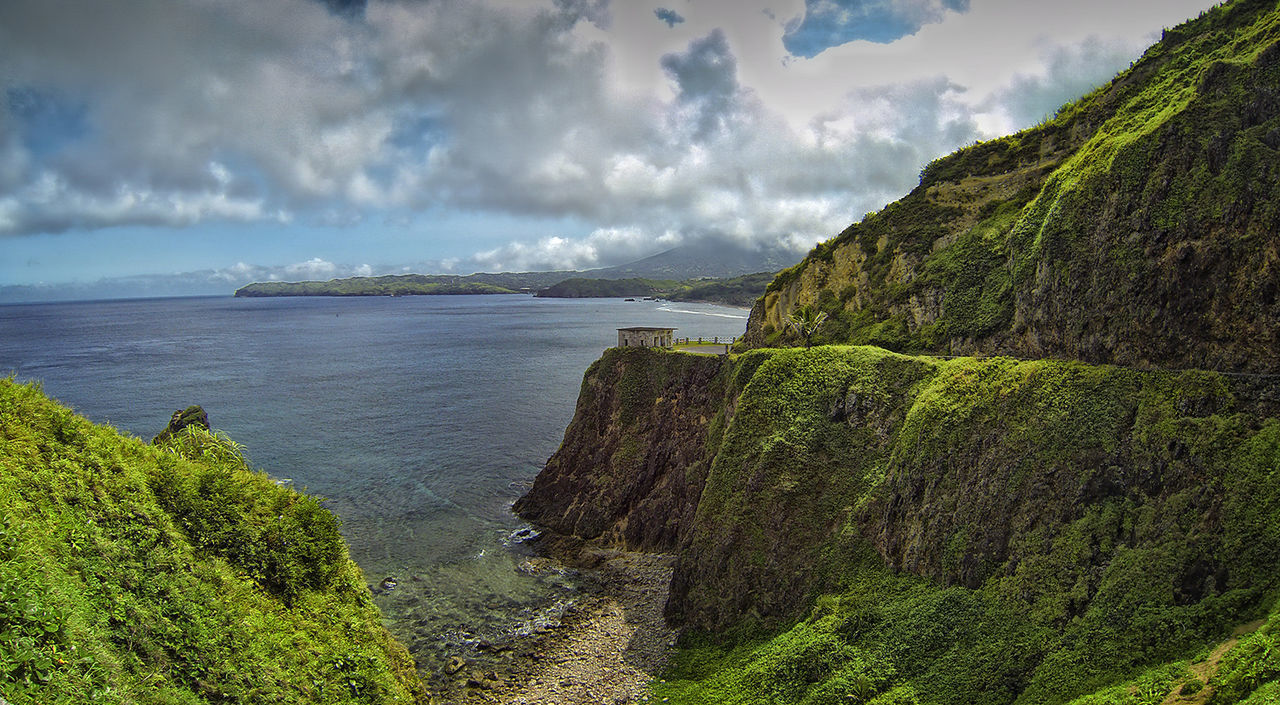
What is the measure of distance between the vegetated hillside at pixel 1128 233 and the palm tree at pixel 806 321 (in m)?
2.38

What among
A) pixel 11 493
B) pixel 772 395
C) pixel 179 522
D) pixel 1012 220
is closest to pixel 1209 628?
pixel 772 395

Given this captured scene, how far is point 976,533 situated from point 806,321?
28913 millimetres

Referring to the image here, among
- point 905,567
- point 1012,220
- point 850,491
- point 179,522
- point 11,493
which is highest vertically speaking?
point 1012,220

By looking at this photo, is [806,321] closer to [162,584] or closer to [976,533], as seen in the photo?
[976,533]

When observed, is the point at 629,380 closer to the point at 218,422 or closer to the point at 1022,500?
the point at 1022,500

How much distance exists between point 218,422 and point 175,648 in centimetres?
7577

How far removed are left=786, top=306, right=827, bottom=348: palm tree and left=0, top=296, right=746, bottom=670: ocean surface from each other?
93.5ft

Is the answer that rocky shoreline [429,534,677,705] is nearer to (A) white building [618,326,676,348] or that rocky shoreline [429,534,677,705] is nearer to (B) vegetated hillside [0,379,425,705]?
(B) vegetated hillside [0,379,425,705]

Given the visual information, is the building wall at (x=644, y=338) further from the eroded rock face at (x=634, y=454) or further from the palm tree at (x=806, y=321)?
the palm tree at (x=806, y=321)

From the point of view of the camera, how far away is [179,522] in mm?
22328

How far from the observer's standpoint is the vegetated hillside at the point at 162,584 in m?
15.2

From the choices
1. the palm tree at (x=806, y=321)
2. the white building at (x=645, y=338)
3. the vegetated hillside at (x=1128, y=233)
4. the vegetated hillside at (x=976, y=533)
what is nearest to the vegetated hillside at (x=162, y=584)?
the vegetated hillside at (x=976, y=533)

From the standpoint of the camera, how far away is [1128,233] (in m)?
29.8

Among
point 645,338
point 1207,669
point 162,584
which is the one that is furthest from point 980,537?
Result: point 645,338
